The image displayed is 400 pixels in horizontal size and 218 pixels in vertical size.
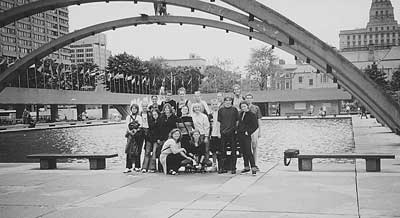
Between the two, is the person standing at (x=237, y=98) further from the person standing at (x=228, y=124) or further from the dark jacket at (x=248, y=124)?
the dark jacket at (x=248, y=124)

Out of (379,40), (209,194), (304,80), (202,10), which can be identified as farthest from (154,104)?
(379,40)

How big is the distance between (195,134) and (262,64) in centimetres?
8539

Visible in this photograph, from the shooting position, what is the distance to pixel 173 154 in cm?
1061

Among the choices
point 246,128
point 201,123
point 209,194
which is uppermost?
point 201,123

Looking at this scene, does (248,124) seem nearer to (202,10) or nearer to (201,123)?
(201,123)

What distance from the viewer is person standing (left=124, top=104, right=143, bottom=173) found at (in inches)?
438

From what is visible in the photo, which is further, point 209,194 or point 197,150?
point 197,150

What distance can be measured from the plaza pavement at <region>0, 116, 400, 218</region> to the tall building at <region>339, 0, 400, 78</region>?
96.3 metres

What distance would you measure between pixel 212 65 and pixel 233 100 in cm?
9428

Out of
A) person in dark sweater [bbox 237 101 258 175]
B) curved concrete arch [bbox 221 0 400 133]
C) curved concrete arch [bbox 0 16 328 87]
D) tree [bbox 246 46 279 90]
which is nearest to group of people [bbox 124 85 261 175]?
person in dark sweater [bbox 237 101 258 175]

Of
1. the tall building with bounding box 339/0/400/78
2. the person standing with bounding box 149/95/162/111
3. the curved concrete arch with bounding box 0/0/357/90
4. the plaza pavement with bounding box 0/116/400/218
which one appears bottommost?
the plaza pavement with bounding box 0/116/400/218

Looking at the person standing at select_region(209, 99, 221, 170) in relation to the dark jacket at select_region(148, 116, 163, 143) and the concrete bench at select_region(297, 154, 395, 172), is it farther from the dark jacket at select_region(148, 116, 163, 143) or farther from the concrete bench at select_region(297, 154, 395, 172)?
the concrete bench at select_region(297, 154, 395, 172)

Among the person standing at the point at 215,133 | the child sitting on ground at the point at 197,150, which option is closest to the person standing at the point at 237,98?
the person standing at the point at 215,133

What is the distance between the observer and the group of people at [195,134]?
10.4 m
